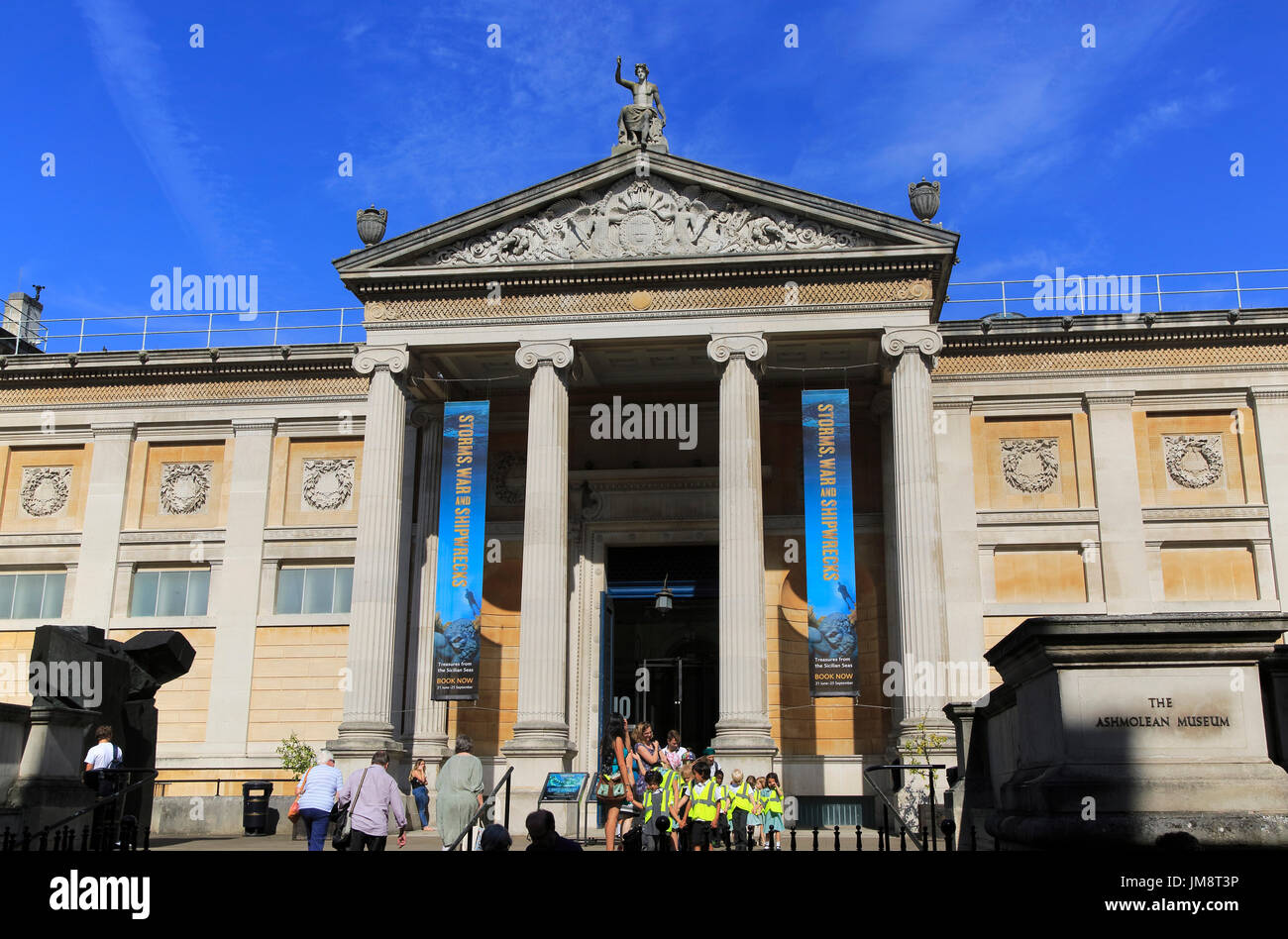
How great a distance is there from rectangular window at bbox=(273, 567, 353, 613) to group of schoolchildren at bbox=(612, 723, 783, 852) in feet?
47.7

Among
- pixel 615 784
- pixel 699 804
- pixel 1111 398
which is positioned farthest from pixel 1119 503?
pixel 615 784

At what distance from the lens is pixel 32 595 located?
30109mm

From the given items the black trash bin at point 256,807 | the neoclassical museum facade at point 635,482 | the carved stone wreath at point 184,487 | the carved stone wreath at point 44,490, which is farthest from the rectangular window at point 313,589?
the carved stone wreath at point 44,490

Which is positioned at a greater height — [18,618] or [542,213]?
[542,213]

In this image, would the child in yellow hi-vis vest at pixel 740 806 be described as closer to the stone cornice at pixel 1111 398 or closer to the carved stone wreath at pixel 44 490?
the stone cornice at pixel 1111 398

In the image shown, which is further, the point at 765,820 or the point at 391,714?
the point at 391,714

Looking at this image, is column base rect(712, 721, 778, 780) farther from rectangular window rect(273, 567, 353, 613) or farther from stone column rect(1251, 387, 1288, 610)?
stone column rect(1251, 387, 1288, 610)

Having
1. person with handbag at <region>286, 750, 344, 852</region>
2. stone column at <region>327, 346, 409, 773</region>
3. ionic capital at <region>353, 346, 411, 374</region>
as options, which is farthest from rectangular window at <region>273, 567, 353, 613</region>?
person with handbag at <region>286, 750, 344, 852</region>

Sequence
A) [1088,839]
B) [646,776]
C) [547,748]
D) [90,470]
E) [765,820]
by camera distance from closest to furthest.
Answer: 1. [1088,839]
2. [646,776]
3. [765,820]
4. [547,748]
5. [90,470]

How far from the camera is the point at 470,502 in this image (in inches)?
992

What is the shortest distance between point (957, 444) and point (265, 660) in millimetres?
17669

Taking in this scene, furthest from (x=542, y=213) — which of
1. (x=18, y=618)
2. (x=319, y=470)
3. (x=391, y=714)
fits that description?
(x=18, y=618)

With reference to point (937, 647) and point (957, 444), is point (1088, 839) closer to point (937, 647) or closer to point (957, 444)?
point (937, 647)

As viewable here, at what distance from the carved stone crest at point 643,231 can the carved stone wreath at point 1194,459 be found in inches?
361
